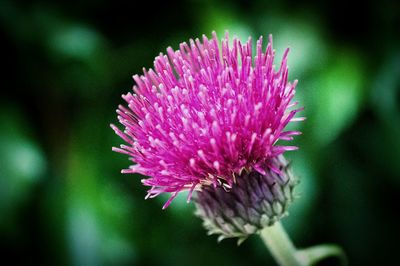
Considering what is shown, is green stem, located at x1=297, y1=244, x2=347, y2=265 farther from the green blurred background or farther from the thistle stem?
the green blurred background

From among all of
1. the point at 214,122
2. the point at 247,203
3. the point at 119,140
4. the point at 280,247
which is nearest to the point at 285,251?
the point at 280,247

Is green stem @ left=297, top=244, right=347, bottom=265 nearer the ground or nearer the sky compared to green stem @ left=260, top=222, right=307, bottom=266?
nearer the ground

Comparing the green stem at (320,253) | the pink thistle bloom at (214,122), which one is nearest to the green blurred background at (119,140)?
the green stem at (320,253)

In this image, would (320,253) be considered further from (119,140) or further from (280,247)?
(119,140)

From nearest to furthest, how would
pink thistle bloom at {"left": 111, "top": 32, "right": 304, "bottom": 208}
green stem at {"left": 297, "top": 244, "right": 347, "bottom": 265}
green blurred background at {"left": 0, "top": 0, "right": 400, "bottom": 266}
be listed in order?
pink thistle bloom at {"left": 111, "top": 32, "right": 304, "bottom": 208} < green stem at {"left": 297, "top": 244, "right": 347, "bottom": 265} < green blurred background at {"left": 0, "top": 0, "right": 400, "bottom": 266}

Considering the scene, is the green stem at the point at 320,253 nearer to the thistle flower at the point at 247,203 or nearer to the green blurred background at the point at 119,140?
the thistle flower at the point at 247,203

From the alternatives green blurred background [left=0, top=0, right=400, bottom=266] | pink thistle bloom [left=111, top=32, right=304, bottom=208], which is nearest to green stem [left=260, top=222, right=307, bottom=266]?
pink thistle bloom [left=111, top=32, right=304, bottom=208]
